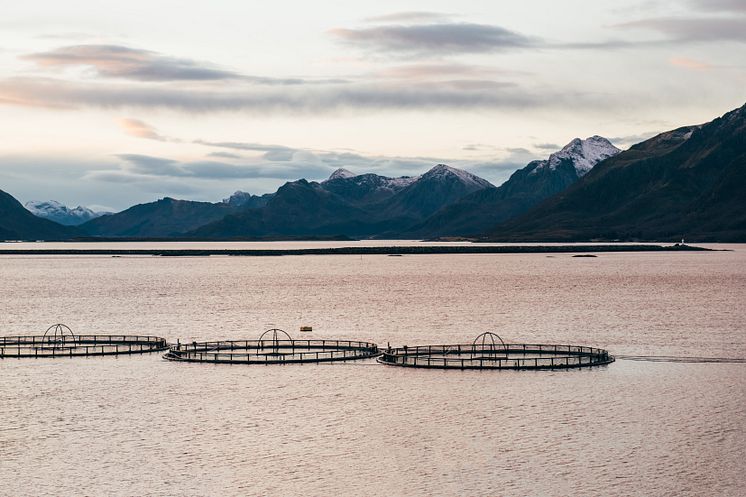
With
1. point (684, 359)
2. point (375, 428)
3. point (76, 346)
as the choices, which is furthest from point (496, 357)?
point (76, 346)

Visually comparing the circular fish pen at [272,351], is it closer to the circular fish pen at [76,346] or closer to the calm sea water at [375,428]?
the calm sea water at [375,428]

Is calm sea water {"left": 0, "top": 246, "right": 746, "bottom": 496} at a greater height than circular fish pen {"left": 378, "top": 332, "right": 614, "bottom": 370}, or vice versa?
circular fish pen {"left": 378, "top": 332, "right": 614, "bottom": 370}

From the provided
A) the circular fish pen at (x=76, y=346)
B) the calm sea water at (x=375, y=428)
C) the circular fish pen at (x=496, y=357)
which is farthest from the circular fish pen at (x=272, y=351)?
the circular fish pen at (x=496, y=357)

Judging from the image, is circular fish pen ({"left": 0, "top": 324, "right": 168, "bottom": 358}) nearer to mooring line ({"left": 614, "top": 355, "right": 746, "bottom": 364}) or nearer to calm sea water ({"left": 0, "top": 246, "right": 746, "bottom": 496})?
calm sea water ({"left": 0, "top": 246, "right": 746, "bottom": 496})

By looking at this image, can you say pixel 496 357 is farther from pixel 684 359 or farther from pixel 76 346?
pixel 76 346

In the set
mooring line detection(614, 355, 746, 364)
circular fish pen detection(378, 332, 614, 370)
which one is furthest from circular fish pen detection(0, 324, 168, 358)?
mooring line detection(614, 355, 746, 364)

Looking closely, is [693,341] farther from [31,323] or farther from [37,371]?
[31,323]
